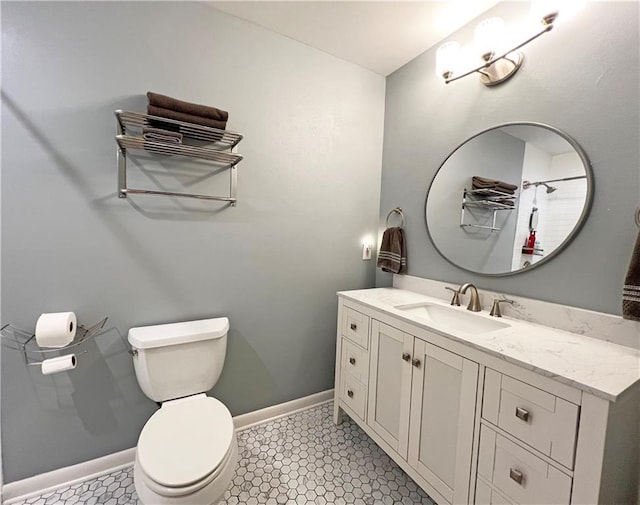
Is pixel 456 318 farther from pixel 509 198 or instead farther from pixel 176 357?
pixel 176 357

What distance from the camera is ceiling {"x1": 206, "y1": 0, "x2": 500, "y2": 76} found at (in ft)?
4.72

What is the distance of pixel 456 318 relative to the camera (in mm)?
1456

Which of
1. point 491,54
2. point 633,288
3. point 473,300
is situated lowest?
point 473,300

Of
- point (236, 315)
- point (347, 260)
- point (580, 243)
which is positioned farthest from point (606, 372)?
point (236, 315)

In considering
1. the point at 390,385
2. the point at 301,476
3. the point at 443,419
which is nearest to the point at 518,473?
the point at 443,419

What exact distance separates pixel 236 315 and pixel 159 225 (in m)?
0.67

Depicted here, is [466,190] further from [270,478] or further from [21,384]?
[21,384]

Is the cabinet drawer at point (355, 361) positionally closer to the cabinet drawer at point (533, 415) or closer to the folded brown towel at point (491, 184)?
the cabinet drawer at point (533, 415)

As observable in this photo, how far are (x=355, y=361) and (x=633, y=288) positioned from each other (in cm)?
123

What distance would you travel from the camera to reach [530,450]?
84cm

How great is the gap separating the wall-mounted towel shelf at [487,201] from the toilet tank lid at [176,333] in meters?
1.49

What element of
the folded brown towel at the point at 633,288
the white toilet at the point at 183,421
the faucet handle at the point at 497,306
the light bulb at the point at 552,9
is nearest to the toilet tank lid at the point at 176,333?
the white toilet at the point at 183,421

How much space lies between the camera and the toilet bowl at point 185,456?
3.01 ft

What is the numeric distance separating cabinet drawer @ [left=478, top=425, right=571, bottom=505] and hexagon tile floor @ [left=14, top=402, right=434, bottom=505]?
0.60 meters
